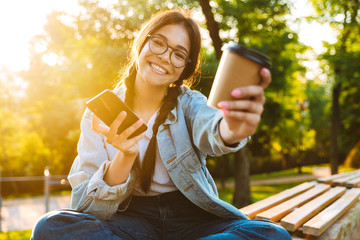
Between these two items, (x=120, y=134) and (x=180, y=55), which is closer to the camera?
(x=120, y=134)

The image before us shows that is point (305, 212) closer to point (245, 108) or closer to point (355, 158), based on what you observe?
point (245, 108)

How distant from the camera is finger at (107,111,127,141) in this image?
68.9 inches

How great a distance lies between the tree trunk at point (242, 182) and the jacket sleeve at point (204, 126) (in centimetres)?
809

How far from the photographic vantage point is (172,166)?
2.11 metres

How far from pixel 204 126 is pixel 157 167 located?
0.54 meters

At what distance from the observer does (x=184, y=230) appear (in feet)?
6.98

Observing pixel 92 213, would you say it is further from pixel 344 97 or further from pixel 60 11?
pixel 344 97

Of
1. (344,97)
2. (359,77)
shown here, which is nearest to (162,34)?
(359,77)

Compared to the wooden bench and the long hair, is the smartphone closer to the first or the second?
the long hair

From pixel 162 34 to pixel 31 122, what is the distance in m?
20.6

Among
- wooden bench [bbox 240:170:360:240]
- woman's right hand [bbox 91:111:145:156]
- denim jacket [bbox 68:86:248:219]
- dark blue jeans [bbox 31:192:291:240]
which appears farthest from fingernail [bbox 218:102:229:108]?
wooden bench [bbox 240:170:360:240]

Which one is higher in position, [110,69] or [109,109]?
[110,69]

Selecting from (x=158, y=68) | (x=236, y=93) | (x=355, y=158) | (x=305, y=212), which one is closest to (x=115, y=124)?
(x=158, y=68)

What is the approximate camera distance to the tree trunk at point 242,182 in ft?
33.4
